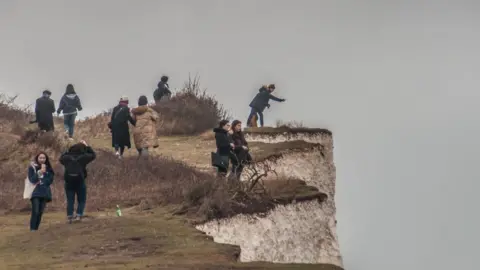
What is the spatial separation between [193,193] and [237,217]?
1.02 m

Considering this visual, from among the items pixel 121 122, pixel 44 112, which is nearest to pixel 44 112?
pixel 44 112

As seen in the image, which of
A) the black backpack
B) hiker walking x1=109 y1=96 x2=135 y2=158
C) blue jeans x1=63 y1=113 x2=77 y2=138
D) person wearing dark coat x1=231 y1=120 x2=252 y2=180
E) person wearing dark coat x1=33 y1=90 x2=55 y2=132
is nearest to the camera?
the black backpack

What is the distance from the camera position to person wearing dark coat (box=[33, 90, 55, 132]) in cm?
3391

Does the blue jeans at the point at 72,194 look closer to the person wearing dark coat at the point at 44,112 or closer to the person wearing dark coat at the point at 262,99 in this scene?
the person wearing dark coat at the point at 44,112

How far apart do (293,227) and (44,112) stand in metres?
11.7

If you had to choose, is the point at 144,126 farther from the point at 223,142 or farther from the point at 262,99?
the point at 262,99

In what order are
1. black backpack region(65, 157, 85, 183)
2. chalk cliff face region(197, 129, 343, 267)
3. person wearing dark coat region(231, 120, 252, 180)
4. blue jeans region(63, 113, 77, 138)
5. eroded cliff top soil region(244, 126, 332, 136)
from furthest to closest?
eroded cliff top soil region(244, 126, 332, 136)
blue jeans region(63, 113, 77, 138)
person wearing dark coat region(231, 120, 252, 180)
chalk cliff face region(197, 129, 343, 267)
black backpack region(65, 157, 85, 183)

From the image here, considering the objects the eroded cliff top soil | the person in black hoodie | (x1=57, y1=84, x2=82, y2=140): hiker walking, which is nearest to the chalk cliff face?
the person in black hoodie

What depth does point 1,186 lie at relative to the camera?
28.1 m

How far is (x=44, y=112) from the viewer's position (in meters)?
34.0

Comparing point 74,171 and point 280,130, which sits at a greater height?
point 280,130

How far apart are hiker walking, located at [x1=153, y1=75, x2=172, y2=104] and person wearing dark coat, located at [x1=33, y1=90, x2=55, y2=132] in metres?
10.8

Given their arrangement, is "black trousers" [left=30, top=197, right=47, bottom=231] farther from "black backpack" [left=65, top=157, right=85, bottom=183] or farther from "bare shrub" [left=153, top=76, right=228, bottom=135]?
"bare shrub" [left=153, top=76, right=228, bottom=135]

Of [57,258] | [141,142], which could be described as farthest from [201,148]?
[57,258]
